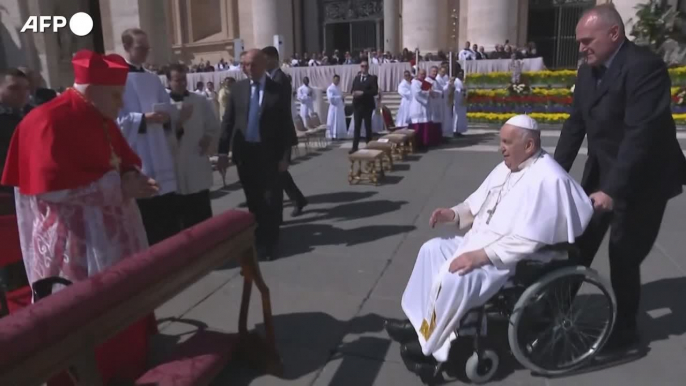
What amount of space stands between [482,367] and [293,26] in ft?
92.2

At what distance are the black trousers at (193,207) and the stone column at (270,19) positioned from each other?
825 inches

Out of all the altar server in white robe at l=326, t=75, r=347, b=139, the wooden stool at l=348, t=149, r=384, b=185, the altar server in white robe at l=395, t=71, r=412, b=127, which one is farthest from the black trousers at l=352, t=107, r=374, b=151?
the altar server in white robe at l=326, t=75, r=347, b=139

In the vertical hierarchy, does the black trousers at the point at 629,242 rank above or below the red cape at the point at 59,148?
below

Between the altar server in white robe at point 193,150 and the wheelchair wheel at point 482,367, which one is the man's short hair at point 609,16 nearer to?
the wheelchair wheel at point 482,367

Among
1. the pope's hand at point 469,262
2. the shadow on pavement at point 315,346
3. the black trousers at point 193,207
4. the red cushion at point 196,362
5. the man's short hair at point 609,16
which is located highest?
the man's short hair at point 609,16

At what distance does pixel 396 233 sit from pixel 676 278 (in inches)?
102

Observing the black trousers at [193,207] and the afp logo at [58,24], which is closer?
the black trousers at [193,207]

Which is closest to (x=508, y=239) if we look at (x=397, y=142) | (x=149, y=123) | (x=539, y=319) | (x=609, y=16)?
(x=539, y=319)

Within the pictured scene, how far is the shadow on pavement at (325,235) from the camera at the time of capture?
5.65 meters

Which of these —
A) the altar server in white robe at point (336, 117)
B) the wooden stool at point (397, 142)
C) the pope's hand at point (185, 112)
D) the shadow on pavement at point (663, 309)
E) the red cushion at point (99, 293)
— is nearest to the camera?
the red cushion at point (99, 293)

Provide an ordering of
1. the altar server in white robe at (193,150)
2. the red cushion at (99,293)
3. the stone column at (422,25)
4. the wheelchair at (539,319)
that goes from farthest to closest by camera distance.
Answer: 1. the stone column at (422,25)
2. the altar server in white robe at (193,150)
3. the wheelchair at (539,319)
4. the red cushion at (99,293)

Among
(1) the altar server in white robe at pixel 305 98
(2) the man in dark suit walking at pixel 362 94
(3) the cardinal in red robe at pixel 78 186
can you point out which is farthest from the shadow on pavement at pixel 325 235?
(1) the altar server in white robe at pixel 305 98

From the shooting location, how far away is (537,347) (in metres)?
3.21

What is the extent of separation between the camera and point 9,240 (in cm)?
342
